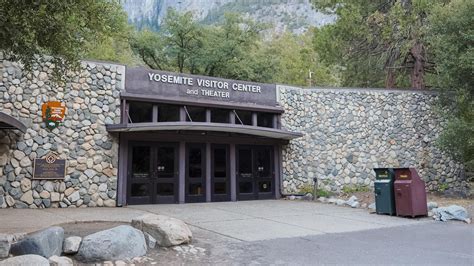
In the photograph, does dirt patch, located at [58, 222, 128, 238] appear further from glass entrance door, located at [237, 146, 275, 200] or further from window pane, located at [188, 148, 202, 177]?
glass entrance door, located at [237, 146, 275, 200]

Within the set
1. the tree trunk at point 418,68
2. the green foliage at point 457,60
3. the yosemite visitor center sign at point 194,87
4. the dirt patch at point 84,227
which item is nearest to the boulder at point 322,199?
the yosemite visitor center sign at point 194,87

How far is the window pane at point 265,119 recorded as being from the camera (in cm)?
1575

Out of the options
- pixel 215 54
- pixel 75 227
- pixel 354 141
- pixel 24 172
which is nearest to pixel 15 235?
pixel 75 227

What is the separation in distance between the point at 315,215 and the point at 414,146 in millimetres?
9275

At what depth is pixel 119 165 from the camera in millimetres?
12844

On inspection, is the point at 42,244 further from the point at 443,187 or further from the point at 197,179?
the point at 443,187

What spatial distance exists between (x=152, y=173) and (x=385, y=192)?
7.22m

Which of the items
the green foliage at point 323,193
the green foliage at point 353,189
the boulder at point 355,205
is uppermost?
the green foliage at point 353,189

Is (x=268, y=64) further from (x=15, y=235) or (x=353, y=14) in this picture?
(x=15, y=235)

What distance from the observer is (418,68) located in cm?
2045

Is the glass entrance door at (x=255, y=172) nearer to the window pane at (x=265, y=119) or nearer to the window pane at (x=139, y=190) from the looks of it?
the window pane at (x=265, y=119)

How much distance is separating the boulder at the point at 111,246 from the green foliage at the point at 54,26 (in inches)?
137

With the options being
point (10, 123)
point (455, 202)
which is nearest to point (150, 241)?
point (10, 123)

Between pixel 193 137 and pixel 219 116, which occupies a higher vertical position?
pixel 219 116
